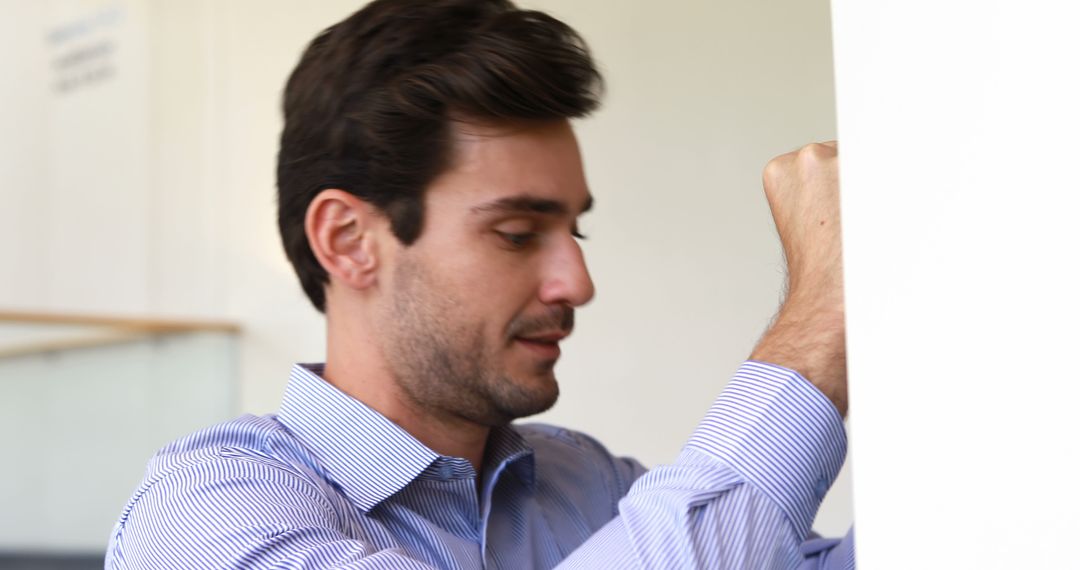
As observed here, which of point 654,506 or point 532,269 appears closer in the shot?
point 654,506

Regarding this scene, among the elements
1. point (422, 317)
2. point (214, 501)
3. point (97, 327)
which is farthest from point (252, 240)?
point (214, 501)

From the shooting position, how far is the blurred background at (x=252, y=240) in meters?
3.22

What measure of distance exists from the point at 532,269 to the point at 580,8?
243cm

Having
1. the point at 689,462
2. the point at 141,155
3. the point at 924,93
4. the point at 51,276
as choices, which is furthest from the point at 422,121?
the point at 51,276

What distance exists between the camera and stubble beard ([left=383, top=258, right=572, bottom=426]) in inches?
45.4

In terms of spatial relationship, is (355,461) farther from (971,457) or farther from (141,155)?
(141,155)

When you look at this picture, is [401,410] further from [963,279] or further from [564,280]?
[963,279]

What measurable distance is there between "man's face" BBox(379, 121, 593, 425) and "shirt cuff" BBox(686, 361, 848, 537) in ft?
1.51

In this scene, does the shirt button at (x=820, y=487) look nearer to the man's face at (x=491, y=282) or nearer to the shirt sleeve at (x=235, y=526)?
the shirt sleeve at (x=235, y=526)

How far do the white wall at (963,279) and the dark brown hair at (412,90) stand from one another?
742mm

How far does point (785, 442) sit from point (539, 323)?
0.49m

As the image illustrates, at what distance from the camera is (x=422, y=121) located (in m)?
1.22

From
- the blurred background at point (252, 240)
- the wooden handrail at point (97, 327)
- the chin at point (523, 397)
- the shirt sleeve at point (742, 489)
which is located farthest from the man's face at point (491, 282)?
the wooden handrail at point (97, 327)

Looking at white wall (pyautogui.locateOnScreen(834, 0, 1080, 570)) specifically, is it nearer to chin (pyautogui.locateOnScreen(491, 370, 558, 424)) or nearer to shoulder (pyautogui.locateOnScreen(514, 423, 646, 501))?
chin (pyautogui.locateOnScreen(491, 370, 558, 424))
